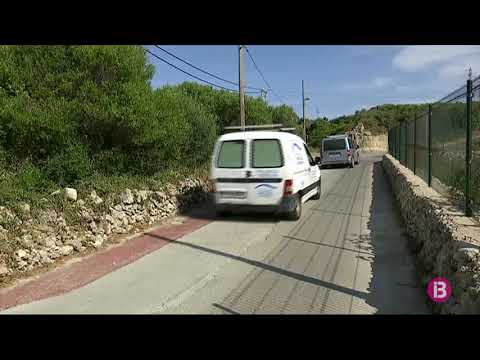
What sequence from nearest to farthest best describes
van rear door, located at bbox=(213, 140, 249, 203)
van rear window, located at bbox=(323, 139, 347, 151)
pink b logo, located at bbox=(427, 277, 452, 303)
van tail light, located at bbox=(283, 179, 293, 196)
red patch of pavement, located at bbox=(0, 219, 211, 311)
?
pink b logo, located at bbox=(427, 277, 452, 303) → red patch of pavement, located at bbox=(0, 219, 211, 311) → van tail light, located at bbox=(283, 179, 293, 196) → van rear door, located at bbox=(213, 140, 249, 203) → van rear window, located at bbox=(323, 139, 347, 151)

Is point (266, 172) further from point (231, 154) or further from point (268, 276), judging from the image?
point (268, 276)

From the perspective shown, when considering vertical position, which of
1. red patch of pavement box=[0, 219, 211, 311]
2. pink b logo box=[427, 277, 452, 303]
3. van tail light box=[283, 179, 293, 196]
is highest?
van tail light box=[283, 179, 293, 196]

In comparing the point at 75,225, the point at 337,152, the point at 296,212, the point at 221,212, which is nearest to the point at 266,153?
the point at 296,212

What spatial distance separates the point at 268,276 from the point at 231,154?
3960 mm

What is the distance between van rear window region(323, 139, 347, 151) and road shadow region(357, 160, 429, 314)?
13.6m

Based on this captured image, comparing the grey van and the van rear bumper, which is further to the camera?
the grey van

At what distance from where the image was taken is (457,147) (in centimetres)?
557

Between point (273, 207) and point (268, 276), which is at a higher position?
point (273, 207)

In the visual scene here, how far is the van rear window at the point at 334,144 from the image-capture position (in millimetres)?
21836

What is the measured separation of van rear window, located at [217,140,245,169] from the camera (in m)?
8.29

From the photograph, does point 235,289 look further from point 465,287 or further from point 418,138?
point 418,138

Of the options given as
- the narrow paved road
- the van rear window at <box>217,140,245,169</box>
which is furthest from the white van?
the narrow paved road

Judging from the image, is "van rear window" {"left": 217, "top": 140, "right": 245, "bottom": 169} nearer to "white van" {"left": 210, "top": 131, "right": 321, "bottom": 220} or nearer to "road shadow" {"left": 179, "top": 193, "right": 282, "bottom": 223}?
"white van" {"left": 210, "top": 131, "right": 321, "bottom": 220}

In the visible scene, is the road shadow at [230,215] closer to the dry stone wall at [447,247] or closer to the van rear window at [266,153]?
the van rear window at [266,153]
